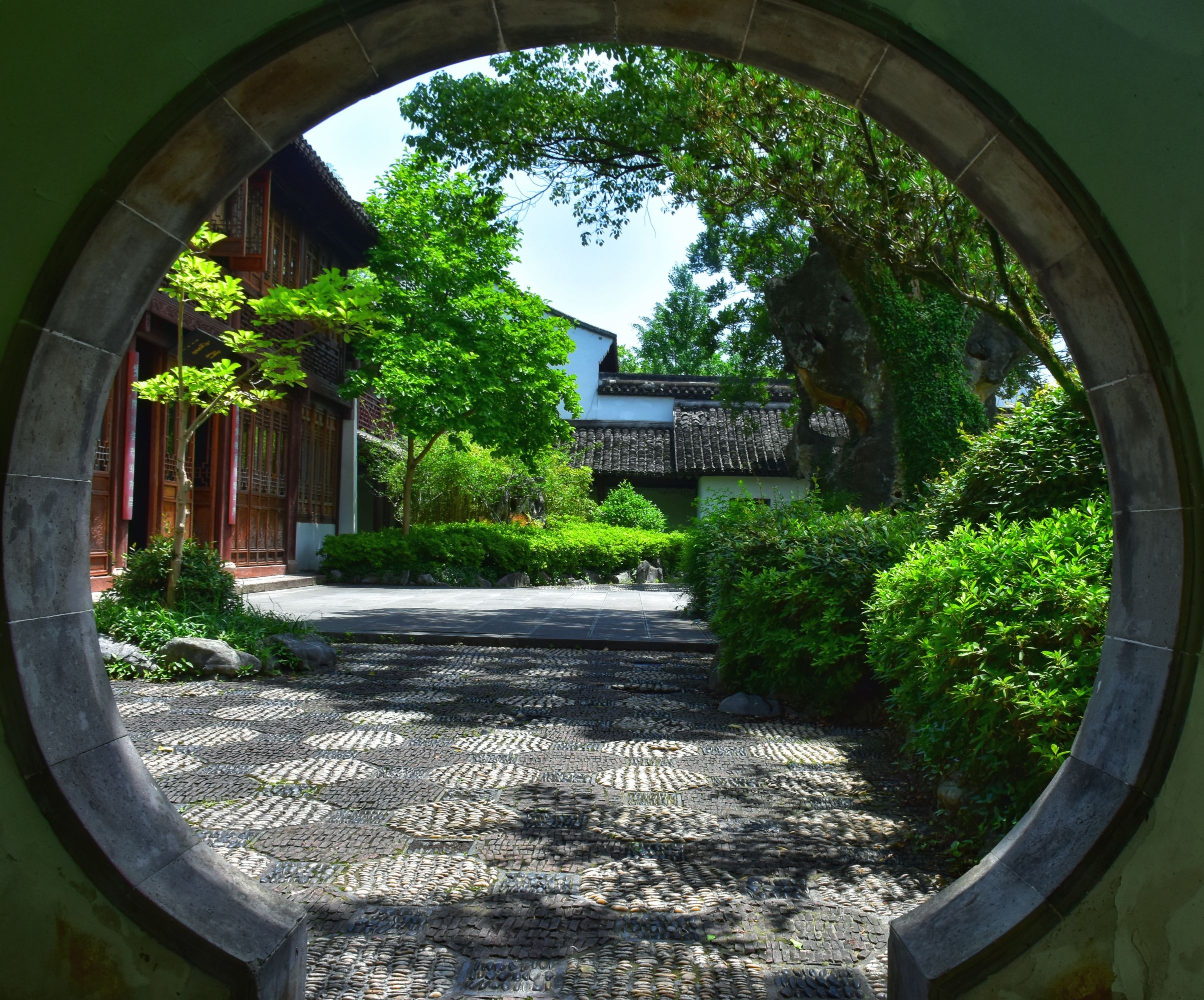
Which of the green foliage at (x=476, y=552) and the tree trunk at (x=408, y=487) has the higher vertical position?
the tree trunk at (x=408, y=487)

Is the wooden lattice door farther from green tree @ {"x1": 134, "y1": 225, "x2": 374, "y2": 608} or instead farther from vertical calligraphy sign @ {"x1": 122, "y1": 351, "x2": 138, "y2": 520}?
green tree @ {"x1": 134, "y1": 225, "x2": 374, "y2": 608}

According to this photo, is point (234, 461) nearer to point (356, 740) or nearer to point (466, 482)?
point (466, 482)

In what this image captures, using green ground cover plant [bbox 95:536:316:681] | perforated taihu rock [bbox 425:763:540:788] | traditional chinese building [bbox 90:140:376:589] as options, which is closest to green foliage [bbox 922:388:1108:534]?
perforated taihu rock [bbox 425:763:540:788]

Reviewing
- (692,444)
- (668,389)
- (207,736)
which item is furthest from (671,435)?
(207,736)

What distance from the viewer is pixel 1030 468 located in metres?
5.34

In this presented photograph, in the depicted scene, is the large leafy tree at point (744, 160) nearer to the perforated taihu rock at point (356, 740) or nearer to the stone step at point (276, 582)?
the perforated taihu rock at point (356, 740)

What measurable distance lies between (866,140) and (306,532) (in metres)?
14.1

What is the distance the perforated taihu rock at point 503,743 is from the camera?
5.18m

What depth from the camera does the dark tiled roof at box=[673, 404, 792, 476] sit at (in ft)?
87.5

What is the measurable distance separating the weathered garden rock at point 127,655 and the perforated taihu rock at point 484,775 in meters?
3.49

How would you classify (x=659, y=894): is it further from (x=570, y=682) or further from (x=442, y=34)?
(x=570, y=682)

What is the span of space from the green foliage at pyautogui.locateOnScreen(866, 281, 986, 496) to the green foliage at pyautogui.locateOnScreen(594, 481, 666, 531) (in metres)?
12.8

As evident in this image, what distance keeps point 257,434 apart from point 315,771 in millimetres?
12255

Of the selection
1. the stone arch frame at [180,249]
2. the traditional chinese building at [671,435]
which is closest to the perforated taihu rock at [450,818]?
the stone arch frame at [180,249]
